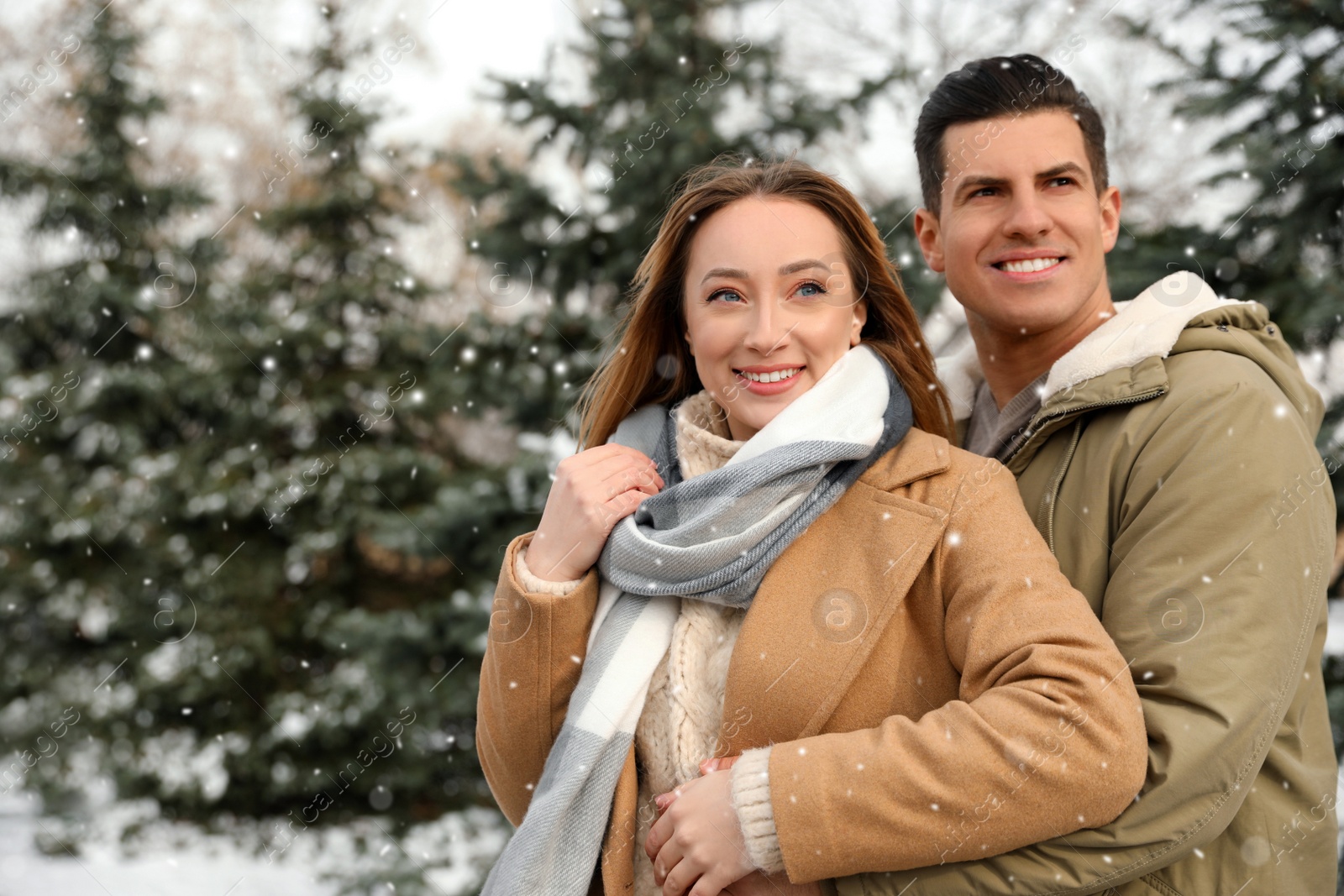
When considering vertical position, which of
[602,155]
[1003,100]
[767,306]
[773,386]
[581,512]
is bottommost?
[581,512]

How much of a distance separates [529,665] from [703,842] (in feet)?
1.43

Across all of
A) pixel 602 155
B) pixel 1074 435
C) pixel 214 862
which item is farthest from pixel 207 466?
pixel 1074 435

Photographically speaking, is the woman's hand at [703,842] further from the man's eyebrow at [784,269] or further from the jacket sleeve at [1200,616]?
the man's eyebrow at [784,269]

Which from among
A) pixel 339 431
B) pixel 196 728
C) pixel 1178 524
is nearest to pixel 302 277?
pixel 339 431

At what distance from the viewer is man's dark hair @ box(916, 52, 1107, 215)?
2.26 m

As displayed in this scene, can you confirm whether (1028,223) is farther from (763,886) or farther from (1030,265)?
(763,886)

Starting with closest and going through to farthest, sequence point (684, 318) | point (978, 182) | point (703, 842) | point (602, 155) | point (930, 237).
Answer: point (703, 842), point (684, 318), point (978, 182), point (930, 237), point (602, 155)

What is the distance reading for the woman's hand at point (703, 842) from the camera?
1.59 metres

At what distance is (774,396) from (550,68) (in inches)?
134

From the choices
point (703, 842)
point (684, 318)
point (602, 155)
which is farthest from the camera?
point (602, 155)

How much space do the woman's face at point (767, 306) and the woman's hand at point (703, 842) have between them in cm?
65

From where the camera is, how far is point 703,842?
1.60 meters

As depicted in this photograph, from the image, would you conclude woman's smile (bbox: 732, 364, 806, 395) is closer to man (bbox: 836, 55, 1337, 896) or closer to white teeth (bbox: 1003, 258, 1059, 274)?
man (bbox: 836, 55, 1337, 896)
